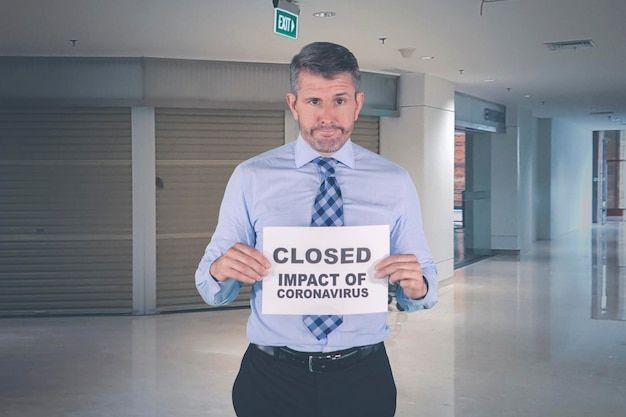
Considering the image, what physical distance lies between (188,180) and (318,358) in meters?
6.74

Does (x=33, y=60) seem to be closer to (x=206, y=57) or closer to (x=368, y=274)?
(x=206, y=57)

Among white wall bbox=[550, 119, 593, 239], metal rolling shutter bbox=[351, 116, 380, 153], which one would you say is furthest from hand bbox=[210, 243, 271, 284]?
white wall bbox=[550, 119, 593, 239]

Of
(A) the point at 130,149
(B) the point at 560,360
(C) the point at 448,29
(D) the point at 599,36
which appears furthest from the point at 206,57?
(B) the point at 560,360

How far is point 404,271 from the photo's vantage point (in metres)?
1.72

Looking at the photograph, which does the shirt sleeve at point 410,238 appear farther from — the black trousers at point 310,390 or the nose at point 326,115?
Answer: the nose at point 326,115

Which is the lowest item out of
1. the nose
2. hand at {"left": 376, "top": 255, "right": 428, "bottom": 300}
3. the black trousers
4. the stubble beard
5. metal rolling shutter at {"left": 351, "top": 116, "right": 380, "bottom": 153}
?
the black trousers

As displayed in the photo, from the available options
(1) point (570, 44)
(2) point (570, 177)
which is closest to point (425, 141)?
(1) point (570, 44)

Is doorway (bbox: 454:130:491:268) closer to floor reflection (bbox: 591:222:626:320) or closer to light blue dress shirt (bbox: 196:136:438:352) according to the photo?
floor reflection (bbox: 591:222:626:320)

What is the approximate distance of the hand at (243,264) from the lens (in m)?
1.68

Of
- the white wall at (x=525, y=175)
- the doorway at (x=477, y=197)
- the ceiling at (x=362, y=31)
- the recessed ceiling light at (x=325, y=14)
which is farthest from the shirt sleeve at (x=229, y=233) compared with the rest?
the white wall at (x=525, y=175)

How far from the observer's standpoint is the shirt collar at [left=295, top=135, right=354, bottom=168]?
1.86m

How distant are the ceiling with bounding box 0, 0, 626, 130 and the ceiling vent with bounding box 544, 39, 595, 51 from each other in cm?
9

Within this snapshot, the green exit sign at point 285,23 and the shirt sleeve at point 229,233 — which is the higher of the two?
the green exit sign at point 285,23

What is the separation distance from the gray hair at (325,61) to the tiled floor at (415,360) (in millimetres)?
3223
